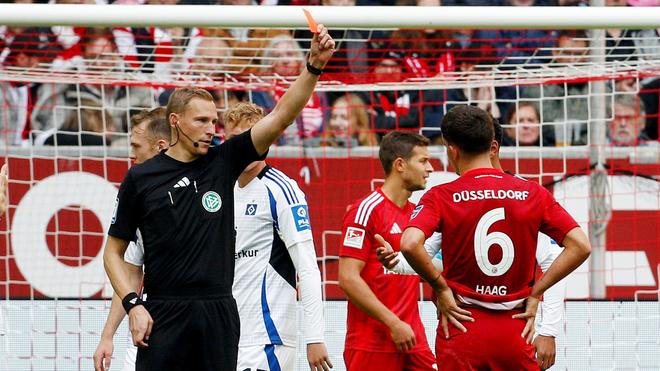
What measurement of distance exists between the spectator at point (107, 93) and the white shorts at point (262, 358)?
450 cm

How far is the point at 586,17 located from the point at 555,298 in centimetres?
175

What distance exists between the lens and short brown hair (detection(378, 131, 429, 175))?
664 centimetres

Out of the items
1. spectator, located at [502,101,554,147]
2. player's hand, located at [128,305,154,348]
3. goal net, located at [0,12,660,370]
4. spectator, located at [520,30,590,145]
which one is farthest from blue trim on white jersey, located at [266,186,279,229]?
spectator, located at [520,30,590,145]

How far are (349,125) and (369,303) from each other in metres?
3.82

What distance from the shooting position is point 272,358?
593 cm

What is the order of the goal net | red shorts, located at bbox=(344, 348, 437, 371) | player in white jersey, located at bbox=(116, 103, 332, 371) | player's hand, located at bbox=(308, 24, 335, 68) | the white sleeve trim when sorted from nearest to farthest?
player's hand, located at bbox=(308, 24, 335, 68) → the white sleeve trim → player in white jersey, located at bbox=(116, 103, 332, 371) → red shorts, located at bbox=(344, 348, 437, 371) → the goal net

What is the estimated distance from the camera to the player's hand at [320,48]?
495 centimetres

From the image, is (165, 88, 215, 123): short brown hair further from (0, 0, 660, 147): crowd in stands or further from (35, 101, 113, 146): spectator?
(35, 101, 113, 146): spectator

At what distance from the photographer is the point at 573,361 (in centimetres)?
808

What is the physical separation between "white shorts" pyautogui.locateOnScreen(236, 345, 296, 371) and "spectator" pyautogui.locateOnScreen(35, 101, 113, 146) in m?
4.43

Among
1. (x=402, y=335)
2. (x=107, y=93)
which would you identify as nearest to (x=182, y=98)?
(x=402, y=335)

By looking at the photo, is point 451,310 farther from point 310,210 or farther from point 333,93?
point 333,93

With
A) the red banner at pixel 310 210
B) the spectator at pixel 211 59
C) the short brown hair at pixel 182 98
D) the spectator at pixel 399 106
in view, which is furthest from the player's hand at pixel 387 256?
the spectator at pixel 211 59

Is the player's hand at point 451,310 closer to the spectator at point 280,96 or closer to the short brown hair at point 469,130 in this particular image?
the short brown hair at point 469,130
